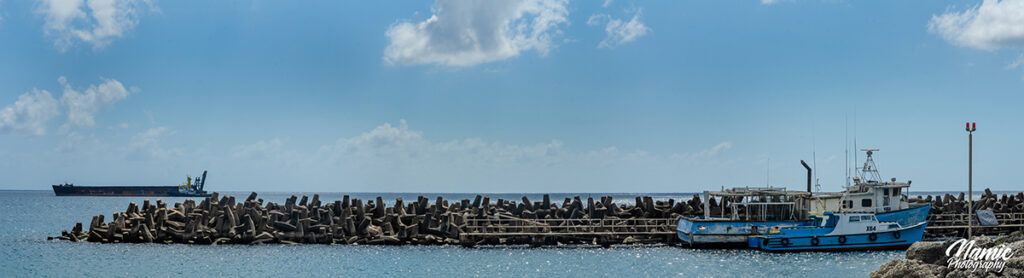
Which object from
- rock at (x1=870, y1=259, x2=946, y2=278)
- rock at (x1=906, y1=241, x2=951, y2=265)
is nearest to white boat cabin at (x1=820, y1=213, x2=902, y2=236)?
rock at (x1=870, y1=259, x2=946, y2=278)

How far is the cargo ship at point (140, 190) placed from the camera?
535 ft

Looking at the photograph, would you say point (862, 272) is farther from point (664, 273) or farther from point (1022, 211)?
point (1022, 211)

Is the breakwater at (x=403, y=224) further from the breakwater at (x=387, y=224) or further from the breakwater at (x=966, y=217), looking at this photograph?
the breakwater at (x=966, y=217)

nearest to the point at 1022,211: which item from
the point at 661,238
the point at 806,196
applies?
the point at 806,196

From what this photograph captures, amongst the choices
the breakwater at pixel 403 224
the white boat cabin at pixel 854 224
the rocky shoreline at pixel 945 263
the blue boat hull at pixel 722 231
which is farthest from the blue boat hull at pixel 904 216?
the rocky shoreline at pixel 945 263

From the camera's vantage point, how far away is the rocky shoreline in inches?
839

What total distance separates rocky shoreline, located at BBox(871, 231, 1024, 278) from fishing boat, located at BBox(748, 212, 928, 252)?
579 inches

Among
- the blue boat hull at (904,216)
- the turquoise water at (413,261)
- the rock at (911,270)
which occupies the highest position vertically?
the blue boat hull at (904,216)

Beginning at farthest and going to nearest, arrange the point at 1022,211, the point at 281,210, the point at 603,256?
the point at 1022,211, the point at 281,210, the point at 603,256

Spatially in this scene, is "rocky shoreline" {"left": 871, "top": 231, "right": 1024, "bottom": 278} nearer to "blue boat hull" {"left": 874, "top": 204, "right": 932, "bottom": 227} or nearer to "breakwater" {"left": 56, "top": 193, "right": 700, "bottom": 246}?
"blue boat hull" {"left": 874, "top": 204, "right": 932, "bottom": 227}

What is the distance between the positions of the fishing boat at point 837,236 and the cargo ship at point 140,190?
464 ft

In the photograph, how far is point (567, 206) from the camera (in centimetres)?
4841

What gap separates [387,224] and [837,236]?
2102cm

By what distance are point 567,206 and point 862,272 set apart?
18.6m
